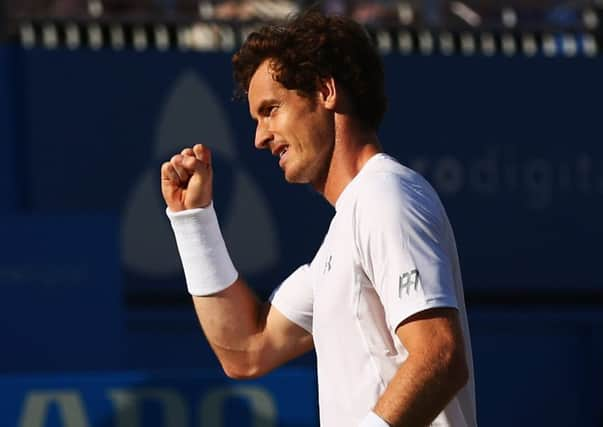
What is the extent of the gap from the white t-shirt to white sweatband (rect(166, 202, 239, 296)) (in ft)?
1.50

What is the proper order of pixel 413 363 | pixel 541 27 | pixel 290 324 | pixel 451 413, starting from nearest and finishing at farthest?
pixel 413 363
pixel 451 413
pixel 290 324
pixel 541 27

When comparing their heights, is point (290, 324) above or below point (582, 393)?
above

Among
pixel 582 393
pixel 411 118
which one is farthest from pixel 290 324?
pixel 411 118

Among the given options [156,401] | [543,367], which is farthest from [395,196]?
[543,367]

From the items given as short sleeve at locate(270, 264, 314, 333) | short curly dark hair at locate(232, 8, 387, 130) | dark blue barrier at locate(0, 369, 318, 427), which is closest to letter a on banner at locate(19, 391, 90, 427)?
dark blue barrier at locate(0, 369, 318, 427)

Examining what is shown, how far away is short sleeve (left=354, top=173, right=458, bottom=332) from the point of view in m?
2.85

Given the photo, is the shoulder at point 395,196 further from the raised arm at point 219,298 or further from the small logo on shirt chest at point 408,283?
the raised arm at point 219,298

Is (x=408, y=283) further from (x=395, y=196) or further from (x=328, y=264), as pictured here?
(x=328, y=264)

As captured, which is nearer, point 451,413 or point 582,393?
point 451,413

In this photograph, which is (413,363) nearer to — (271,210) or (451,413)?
(451,413)

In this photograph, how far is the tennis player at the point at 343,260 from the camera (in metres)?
2.84

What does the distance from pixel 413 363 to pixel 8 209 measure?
5211 millimetres

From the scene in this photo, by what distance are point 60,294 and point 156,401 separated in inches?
85.4

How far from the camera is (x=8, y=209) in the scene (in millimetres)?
7703
